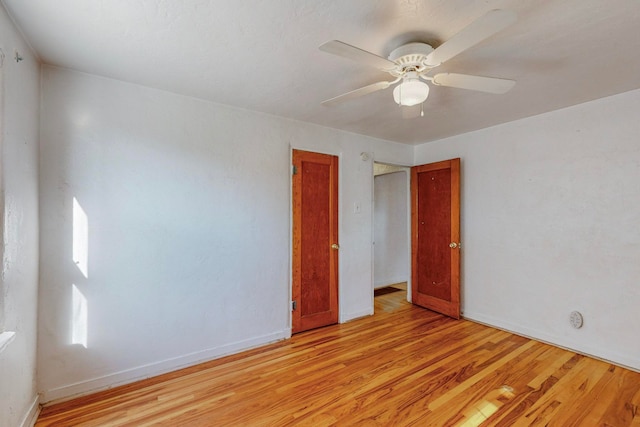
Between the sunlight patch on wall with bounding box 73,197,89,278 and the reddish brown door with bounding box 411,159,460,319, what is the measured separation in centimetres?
366

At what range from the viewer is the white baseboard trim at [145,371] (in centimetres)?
197

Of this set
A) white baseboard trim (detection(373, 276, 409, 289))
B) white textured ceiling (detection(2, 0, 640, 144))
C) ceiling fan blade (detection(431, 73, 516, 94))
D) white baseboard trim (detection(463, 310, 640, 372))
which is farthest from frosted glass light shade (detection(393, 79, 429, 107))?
white baseboard trim (detection(373, 276, 409, 289))

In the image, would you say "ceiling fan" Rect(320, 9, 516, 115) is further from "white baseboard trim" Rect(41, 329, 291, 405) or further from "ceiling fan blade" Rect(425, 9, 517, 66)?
"white baseboard trim" Rect(41, 329, 291, 405)

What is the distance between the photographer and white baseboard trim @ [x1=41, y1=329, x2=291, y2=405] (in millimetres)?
1968

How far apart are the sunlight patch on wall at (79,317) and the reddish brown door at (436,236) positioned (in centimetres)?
368

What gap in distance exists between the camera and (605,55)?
183 centimetres

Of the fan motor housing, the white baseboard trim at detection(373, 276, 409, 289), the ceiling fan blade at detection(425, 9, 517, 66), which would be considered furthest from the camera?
the white baseboard trim at detection(373, 276, 409, 289)

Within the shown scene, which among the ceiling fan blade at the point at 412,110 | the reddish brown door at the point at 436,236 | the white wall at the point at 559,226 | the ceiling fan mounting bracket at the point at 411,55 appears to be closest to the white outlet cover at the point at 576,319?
the white wall at the point at 559,226

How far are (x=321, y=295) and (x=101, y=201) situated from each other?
2.29 meters

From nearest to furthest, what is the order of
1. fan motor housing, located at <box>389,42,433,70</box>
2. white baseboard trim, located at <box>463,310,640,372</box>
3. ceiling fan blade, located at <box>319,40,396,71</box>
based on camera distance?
ceiling fan blade, located at <box>319,40,396,71</box> < fan motor housing, located at <box>389,42,433,70</box> < white baseboard trim, located at <box>463,310,640,372</box>

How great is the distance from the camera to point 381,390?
6.81 feet

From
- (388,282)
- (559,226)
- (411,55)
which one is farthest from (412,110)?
(388,282)

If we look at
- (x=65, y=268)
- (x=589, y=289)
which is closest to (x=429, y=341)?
(x=589, y=289)

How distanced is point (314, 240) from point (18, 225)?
7.69 feet
